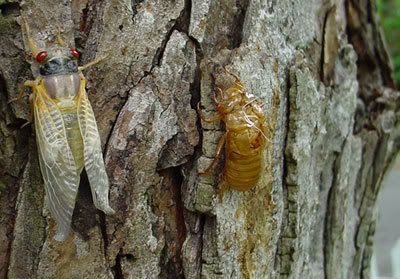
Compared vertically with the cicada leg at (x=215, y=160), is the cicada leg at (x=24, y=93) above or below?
above

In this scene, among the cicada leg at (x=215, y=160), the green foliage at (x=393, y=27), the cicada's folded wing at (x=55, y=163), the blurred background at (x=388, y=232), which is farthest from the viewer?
the green foliage at (x=393, y=27)

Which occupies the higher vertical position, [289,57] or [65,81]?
[289,57]

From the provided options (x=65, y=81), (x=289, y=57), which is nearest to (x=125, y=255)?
(x=65, y=81)

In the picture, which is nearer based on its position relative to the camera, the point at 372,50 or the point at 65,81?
the point at 65,81

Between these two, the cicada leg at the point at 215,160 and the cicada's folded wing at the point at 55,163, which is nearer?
the cicada's folded wing at the point at 55,163

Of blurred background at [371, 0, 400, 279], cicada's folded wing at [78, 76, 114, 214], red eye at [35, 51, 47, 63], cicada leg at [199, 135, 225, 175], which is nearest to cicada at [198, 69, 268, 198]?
cicada leg at [199, 135, 225, 175]

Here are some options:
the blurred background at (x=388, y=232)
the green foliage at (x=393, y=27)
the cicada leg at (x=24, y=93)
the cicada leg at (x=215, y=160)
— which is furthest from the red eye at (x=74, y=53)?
the green foliage at (x=393, y=27)

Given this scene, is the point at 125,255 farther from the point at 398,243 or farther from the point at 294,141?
the point at 398,243

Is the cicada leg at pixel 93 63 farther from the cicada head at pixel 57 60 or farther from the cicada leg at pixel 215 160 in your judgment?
the cicada leg at pixel 215 160
